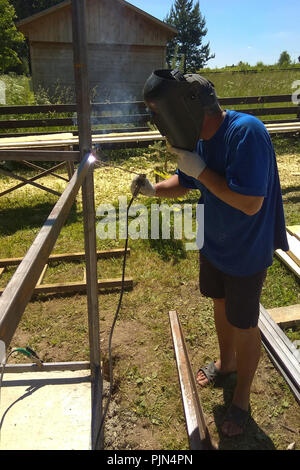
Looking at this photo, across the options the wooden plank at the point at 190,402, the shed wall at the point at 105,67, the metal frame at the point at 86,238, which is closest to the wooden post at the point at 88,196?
the metal frame at the point at 86,238

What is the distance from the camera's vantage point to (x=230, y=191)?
164 centimetres

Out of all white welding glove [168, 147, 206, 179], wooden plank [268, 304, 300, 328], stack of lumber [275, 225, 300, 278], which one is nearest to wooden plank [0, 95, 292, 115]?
stack of lumber [275, 225, 300, 278]

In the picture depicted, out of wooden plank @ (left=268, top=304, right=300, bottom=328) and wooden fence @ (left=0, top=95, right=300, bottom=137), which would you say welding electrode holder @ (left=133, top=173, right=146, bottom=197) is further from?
wooden fence @ (left=0, top=95, right=300, bottom=137)

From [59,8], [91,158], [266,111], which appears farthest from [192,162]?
[59,8]

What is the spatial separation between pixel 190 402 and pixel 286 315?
4.39 feet

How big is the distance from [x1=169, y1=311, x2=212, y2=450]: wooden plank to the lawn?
4.7 inches

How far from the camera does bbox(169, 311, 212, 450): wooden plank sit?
208 centimetres

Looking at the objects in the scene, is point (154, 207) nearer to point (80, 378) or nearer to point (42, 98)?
point (80, 378)

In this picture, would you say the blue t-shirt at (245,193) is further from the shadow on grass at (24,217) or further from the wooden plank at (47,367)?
the shadow on grass at (24,217)

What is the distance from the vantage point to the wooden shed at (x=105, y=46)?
14.0 meters

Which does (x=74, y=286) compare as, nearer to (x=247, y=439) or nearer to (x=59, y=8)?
(x=247, y=439)

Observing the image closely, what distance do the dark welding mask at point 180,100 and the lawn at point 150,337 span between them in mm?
1813

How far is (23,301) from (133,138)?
7.06m

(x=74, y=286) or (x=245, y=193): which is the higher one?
(x=245, y=193)
